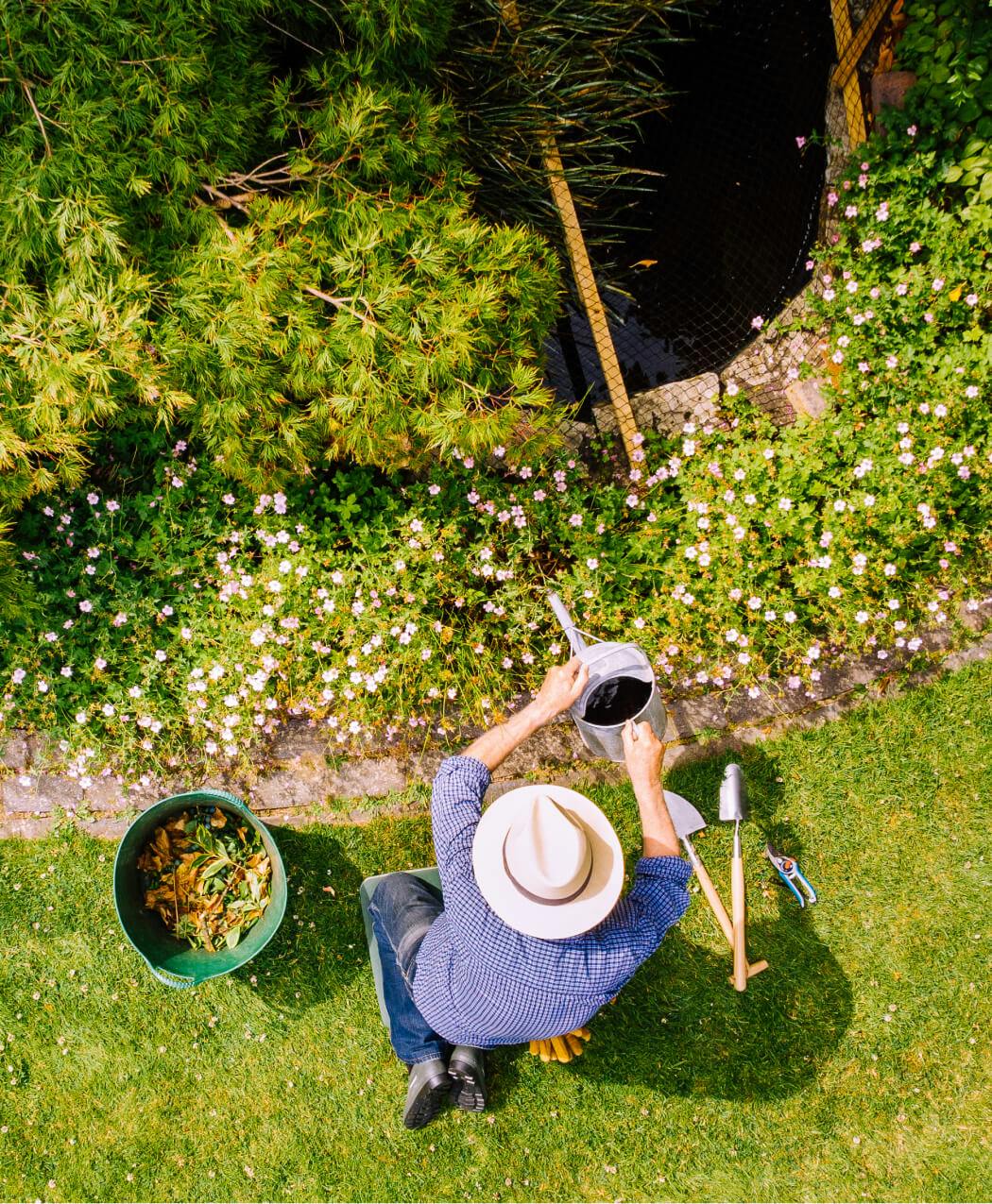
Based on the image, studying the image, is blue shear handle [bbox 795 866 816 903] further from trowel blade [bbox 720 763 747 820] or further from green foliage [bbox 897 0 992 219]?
green foliage [bbox 897 0 992 219]

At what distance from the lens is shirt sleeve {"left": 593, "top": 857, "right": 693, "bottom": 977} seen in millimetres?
2484

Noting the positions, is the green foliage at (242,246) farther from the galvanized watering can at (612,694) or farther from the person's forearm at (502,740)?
the person's forearm at (502,740)

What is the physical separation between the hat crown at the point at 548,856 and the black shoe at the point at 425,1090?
1.42 meters

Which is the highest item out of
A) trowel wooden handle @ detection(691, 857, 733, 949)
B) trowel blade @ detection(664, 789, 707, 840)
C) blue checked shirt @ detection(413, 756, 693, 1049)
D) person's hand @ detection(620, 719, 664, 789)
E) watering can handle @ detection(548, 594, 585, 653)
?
watering can handle @ detection(548, 594, 585, 653)

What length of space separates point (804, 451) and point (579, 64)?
2.06 meters

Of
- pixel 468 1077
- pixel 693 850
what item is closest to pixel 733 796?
pixel 693 850

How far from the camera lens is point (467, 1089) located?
330 cm

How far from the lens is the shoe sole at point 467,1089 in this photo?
3.26 m

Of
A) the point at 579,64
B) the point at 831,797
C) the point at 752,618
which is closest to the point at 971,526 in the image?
the point at 752,618

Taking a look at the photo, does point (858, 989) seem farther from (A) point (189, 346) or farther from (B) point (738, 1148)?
(A) point (189, 346)

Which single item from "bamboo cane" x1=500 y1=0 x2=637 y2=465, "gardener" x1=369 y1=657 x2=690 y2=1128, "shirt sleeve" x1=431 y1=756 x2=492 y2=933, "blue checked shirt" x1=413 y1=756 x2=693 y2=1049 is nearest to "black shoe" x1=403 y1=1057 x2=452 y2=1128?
"gardener" x1=369 y1=657 x2=690 y2=1128

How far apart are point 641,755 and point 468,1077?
1603mm

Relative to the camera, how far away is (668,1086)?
138 inches

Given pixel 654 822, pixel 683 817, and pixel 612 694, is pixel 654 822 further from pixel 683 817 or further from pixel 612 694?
pixel 683 817
